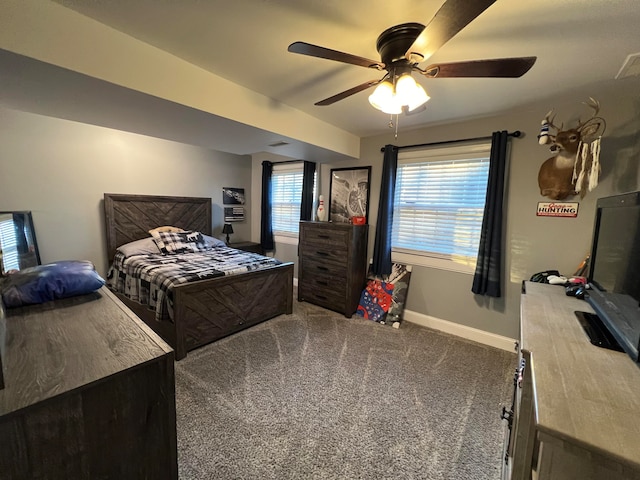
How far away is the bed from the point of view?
94.5 inches

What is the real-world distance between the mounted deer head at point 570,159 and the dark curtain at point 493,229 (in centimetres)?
32

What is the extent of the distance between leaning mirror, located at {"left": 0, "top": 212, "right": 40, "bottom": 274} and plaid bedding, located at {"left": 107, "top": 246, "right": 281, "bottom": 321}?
2.40 ft

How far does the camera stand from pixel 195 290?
2.44m

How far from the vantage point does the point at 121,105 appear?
1.84 meters

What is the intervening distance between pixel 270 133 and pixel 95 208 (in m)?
2.61

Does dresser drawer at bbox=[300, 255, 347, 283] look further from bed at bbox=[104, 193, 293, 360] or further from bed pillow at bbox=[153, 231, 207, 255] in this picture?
bed pillow at bbox=[153, 231, 207, 255]

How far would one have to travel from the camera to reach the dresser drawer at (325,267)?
333 centimetres

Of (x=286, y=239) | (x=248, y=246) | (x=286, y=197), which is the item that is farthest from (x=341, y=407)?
(x=286, y=197)

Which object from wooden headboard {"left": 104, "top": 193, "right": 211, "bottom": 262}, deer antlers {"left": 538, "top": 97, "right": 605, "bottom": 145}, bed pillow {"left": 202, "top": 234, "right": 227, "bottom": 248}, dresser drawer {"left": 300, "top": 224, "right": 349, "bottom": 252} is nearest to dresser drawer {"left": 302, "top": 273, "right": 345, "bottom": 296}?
dresser drawer {"left": 300, "top": 224, "right": 349, "bottom": 252}

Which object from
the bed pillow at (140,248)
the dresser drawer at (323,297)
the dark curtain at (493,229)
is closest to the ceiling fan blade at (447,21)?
the dark curtain at (493,229)

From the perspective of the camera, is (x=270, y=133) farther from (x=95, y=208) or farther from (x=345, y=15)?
(x=95, y=208)

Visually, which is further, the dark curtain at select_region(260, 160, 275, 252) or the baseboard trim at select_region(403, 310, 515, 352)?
the dark curtain at select_region(260, 160, 275, 252)

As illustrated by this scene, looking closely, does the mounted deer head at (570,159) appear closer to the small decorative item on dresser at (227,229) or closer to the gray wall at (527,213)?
the gray wall at (527,213)

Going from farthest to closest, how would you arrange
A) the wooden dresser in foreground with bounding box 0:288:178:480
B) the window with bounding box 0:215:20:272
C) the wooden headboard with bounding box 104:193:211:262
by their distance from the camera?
the wooden headboard with bounding box 104:193:211:262 → the window with bounding box 0:215:20:272 → the wooden dresser in foreground with bounding box 0:288:178:480
